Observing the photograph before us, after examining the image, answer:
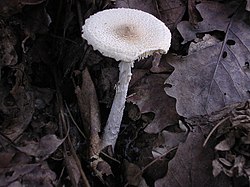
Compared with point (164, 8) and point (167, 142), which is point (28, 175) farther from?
point (164, 8)

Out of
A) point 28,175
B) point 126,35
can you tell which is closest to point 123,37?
point 126,35

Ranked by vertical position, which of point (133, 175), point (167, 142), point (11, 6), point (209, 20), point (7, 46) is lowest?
point (133, 175)

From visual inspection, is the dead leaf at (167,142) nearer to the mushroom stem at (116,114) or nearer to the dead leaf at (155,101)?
the dead leaf at (155,101)

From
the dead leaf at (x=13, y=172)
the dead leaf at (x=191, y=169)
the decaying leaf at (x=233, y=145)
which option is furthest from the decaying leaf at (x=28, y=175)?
the decaying leaf at (x=233, y=145)

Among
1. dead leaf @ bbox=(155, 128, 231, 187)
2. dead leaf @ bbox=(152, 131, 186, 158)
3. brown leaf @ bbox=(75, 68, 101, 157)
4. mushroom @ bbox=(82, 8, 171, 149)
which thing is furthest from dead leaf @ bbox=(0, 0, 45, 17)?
dead leaf @ bbox=(155, 128, 231, 187)

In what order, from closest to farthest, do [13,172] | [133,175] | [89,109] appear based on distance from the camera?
[13,172], [133,175], [89,109]

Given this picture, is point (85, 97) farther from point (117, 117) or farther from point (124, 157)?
point (124, 157)
